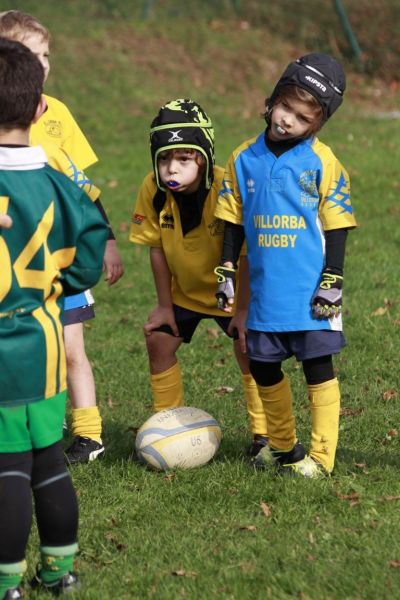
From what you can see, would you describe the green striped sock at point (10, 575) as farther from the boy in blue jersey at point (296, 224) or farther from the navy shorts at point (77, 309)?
the navy shorts at point (77, 309)

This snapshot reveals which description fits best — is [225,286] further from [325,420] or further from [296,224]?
[325,420]

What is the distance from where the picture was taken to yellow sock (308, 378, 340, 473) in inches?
208

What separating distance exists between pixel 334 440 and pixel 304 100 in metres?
1.71

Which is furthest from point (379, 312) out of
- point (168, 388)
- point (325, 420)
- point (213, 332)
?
point (325, 420)

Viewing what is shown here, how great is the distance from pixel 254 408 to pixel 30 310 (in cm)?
244

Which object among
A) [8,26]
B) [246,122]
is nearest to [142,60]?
[246,122]

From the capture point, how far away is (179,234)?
18.6 ft

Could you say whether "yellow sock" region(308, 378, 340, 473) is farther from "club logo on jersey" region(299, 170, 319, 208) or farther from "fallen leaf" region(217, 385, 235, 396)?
"fallen leaf" region(217, 385, 235, 396)

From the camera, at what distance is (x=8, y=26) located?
5.46 metres

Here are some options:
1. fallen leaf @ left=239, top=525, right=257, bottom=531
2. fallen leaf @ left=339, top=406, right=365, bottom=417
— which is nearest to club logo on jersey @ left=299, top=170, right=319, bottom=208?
fallen leaf @ left=239, top=525, right=257, bottom=531

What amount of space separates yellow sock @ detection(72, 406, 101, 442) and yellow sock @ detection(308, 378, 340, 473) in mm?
1371

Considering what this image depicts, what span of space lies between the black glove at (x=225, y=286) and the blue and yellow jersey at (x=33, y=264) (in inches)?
56.1

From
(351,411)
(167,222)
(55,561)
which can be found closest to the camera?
(55,561)

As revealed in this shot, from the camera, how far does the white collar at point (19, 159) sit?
3748mm
